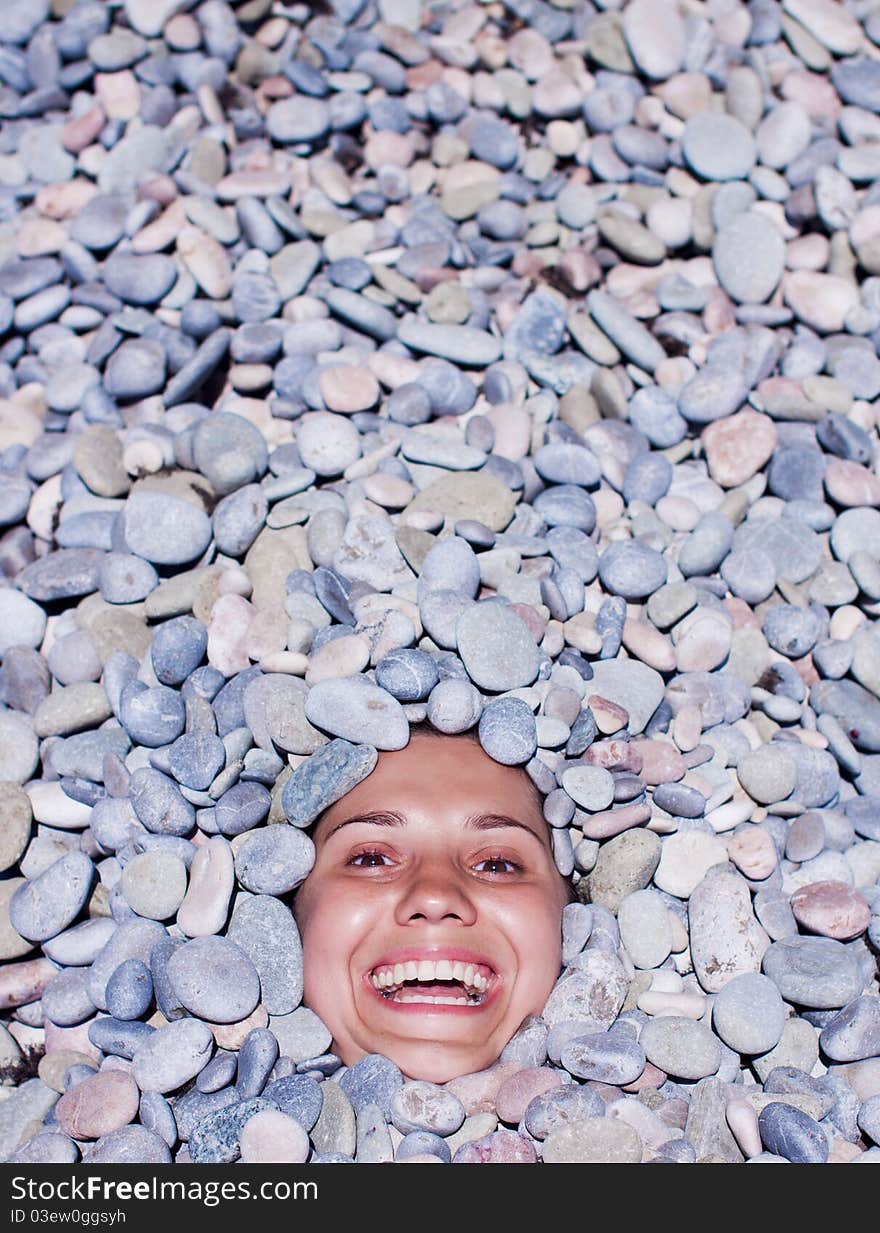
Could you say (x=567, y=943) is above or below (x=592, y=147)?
below

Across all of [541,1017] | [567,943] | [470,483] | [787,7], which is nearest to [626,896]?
[567,943]

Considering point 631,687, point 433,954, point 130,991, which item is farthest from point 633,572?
point 130,991

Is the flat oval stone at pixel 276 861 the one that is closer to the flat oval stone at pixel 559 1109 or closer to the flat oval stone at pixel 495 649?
the flat oval stone at pixel 495 649

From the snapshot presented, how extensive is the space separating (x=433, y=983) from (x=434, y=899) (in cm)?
17

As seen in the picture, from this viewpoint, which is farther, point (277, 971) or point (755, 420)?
point (755, 420)

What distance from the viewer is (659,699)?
2105 mm

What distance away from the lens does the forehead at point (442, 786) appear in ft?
6.06

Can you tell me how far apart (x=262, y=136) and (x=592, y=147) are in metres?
0.84

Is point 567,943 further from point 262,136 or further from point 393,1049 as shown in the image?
point 262,136

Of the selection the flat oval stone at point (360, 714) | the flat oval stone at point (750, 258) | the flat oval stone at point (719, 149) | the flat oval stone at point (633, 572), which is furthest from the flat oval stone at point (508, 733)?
the flat oval stone at point (719, 149)

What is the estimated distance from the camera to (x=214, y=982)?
5.88 feet

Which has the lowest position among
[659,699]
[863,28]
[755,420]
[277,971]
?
[277,971]

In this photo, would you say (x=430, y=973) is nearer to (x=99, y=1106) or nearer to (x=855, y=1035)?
(x=99, y=1106)

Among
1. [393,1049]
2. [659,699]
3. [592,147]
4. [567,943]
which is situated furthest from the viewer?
[592,147]
